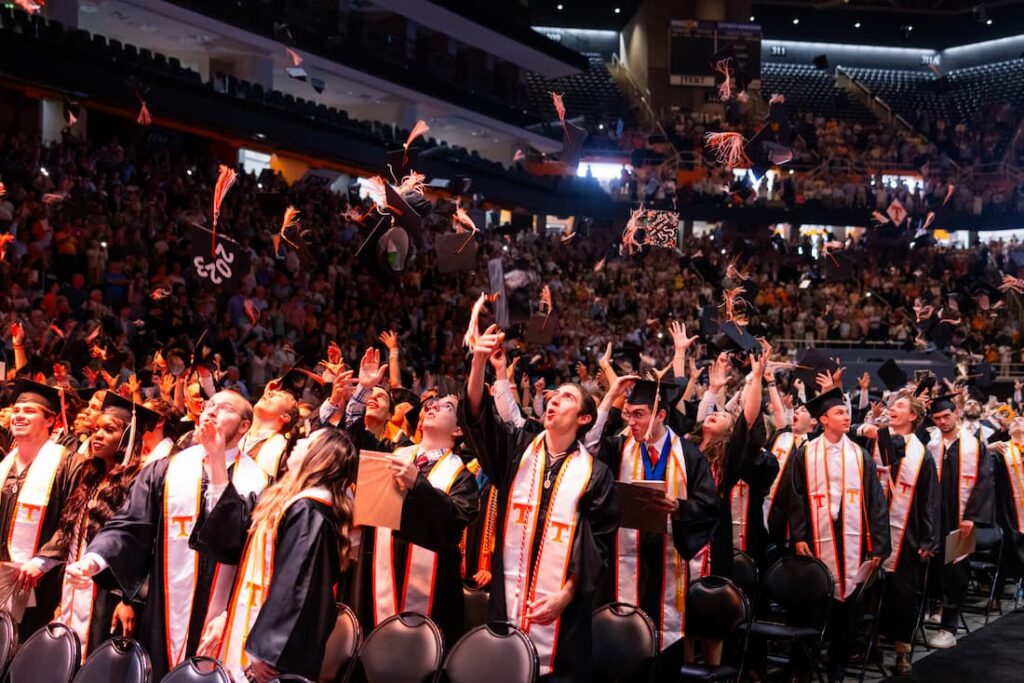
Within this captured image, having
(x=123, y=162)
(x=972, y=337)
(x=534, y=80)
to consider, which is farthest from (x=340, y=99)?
(x=972, y=337)

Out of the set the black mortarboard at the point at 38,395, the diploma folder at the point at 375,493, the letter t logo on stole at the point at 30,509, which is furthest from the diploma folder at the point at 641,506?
the black mortarboard at the point at 38,395

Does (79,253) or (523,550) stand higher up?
(79,253)

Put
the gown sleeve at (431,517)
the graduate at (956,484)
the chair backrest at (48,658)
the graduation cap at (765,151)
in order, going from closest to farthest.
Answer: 1. the chair backrest at (48,658)
2. the gown sleeve at (431,517)
3. the graduate at (956,484)
4. the graduation cap at (765,151)

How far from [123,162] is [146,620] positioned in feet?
43.6

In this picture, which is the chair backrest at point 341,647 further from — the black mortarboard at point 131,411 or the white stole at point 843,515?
the white stole at point 843,515

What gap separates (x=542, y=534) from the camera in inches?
213

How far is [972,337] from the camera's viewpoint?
28734 mm

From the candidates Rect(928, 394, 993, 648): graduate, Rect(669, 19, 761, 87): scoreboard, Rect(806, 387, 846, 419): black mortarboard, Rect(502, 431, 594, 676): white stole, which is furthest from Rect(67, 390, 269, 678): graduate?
Rect(669, 19, 761, 87): scoreboard

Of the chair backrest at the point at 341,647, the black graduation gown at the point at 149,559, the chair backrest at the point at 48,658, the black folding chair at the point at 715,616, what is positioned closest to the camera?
the chair backrest at the point at 48,658

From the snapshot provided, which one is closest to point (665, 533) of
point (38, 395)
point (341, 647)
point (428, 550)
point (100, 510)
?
point (428, 550)

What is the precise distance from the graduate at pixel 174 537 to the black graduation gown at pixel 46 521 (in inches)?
41.3

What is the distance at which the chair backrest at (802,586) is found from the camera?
6.83 meters

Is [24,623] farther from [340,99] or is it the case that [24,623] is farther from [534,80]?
[534,80]

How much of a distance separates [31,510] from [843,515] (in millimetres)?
4753
